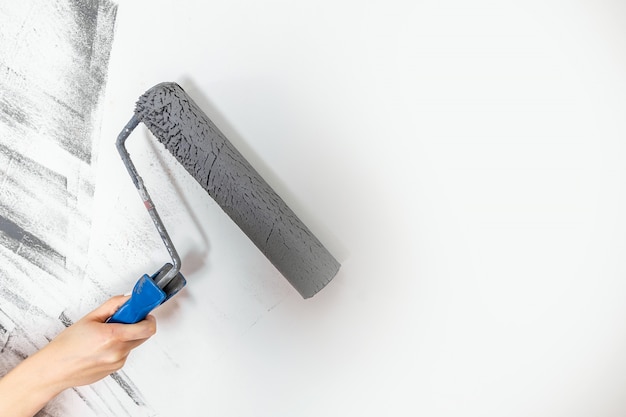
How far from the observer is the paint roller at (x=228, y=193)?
65cm

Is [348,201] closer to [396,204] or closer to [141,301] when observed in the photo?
[396,204]

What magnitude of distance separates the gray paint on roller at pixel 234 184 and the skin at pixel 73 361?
245 mm

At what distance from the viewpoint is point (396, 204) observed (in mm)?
711

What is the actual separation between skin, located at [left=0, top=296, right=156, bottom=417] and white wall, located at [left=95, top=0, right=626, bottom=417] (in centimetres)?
10

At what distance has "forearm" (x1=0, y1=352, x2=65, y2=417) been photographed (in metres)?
0.72

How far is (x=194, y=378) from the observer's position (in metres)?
0.81

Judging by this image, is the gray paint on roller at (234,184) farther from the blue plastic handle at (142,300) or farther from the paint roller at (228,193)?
the blue plastic handle at (142,300)

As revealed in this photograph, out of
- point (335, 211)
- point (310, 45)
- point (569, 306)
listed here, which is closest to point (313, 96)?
point (310, 45)

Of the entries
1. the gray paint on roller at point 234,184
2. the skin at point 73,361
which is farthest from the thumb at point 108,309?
the gray paint on roller at point 234,184

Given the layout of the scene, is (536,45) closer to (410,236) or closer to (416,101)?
(416,101)

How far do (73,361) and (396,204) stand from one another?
570mm

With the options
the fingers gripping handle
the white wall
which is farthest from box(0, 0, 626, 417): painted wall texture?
the fingers gripping handle

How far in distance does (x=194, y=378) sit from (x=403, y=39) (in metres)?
0.68

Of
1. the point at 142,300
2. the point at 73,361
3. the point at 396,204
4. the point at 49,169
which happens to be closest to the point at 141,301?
the point at 142,300
